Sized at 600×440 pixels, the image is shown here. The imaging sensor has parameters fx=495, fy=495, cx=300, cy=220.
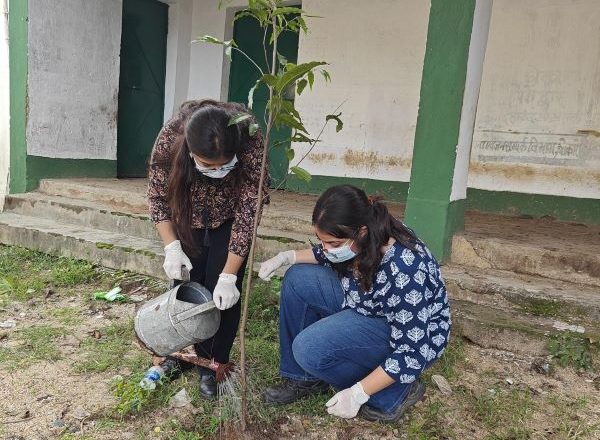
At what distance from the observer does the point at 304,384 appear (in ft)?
7.06

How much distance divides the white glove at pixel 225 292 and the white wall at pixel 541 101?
311 centimetres

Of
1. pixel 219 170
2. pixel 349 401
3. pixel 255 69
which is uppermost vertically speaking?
pixel 255 69

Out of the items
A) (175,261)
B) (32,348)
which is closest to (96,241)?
(32,348)

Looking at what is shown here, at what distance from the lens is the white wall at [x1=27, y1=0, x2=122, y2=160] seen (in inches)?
181

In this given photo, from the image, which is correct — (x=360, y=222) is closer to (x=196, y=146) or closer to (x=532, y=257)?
(x=196, y=146)

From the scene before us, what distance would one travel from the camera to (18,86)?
181 inches

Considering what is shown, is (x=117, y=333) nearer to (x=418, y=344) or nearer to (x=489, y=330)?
(x=418, y=344)

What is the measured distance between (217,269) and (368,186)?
3003mm

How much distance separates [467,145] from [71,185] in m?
3.59

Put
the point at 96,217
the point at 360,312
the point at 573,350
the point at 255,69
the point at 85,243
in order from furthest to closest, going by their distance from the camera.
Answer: the point at 255,69 < the point at 96,217 < the point at 85,243 < the point at 573,350 < the point at 360,312

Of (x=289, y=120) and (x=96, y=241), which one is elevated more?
(x=289, y=120)

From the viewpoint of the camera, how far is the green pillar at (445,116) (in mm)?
2838

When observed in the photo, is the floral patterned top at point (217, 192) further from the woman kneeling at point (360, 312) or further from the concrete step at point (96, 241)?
the concrete step at point (96, 241)

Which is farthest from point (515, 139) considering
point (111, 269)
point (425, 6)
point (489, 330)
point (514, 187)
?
point (111, 269)
